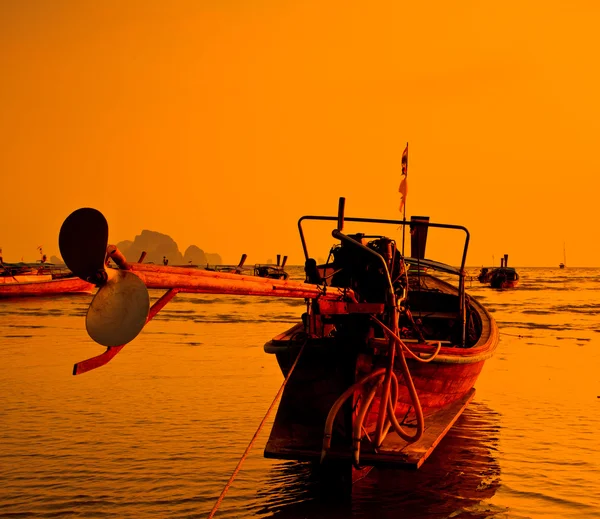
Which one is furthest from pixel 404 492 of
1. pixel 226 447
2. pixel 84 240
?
pixel 84 240

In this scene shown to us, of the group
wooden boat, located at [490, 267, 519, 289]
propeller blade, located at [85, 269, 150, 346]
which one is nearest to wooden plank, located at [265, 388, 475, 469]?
propeller blade, located at [85, 269, 150, 346]

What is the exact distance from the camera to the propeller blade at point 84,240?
14.1ft

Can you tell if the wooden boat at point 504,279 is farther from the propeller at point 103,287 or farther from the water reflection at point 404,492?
the propeller at point 103,287

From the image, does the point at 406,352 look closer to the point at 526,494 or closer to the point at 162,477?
the point at 526,494

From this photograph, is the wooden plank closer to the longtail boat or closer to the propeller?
the longtail boat

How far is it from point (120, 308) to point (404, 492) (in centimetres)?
612

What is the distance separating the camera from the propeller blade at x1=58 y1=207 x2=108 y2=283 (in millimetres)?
4312

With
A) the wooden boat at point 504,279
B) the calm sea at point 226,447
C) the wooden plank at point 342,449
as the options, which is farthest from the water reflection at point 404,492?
the wooden boat at point 504,279

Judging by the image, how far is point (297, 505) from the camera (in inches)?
355

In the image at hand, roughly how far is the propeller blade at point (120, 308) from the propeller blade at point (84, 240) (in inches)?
6.4

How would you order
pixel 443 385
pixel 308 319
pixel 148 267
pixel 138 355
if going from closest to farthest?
1. pixel 148 267
2. pixel 308 319
3. pixel 443 385
4. pixel 138 355

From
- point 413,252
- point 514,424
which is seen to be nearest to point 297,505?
point 514,424

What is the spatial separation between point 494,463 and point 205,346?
48.2 ft

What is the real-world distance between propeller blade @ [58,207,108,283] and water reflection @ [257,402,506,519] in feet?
17.3
